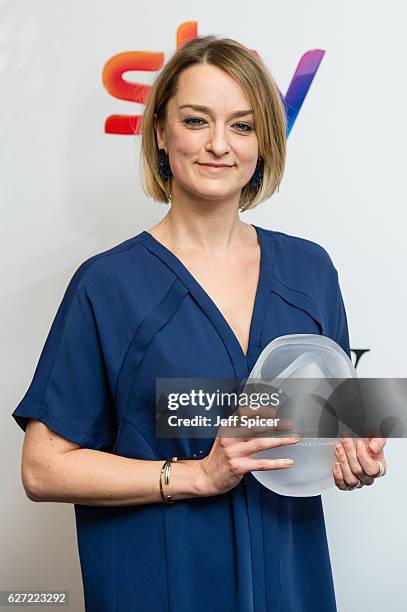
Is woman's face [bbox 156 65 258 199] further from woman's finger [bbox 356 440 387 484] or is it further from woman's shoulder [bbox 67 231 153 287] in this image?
woman's finger [bbox 356 440 387 484]

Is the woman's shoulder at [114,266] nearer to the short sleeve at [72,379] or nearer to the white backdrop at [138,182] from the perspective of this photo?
the short sleeve at [72,379]

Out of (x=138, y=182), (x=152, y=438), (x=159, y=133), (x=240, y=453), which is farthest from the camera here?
(x=138, y=182)

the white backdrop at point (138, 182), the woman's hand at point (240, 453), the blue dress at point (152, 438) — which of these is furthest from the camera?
the white backdrop at point (138, 182)

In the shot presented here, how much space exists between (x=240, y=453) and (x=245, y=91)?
1.47ft

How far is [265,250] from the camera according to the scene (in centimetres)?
119

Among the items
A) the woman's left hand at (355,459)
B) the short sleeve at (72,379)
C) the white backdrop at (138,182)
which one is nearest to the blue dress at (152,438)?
the short sleeve at (72,379)

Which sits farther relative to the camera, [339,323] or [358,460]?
[339,323]

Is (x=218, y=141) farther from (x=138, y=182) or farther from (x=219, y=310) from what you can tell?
(x=138, y=182)

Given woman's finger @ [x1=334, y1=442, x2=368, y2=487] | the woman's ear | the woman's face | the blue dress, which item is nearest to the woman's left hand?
woman's finger @ [x1=334, y1=442, x2=368, y2=487]

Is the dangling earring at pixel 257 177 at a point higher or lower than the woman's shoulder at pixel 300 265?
higher

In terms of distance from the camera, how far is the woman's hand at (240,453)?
3.10 ft

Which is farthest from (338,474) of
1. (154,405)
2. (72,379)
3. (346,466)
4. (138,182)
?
(138,182)

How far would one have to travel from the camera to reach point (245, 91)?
110 cm

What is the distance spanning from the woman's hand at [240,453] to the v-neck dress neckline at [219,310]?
0.10 m
